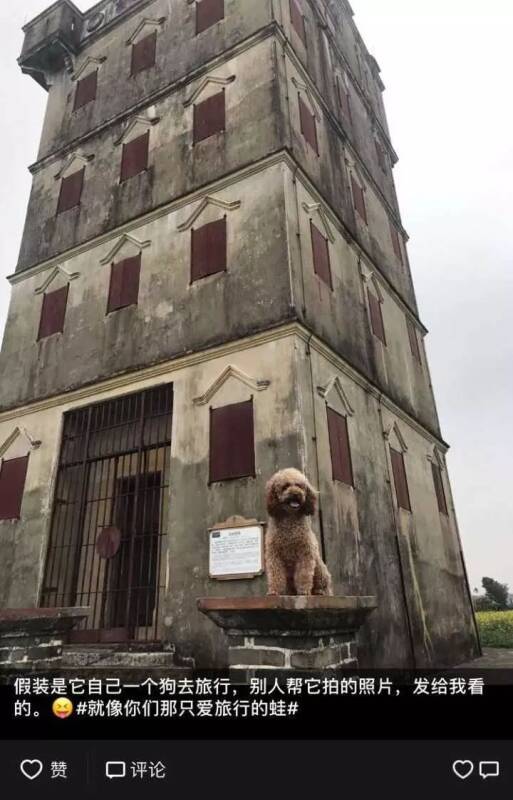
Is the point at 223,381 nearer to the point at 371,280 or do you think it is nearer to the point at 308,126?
the point at 371,280

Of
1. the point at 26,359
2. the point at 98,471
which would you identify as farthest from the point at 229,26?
the point at 98,471

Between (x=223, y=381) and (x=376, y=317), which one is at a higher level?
(x=376, y=317)

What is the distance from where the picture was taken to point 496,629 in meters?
18.7

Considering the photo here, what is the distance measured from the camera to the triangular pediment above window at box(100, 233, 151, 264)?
39.9ft

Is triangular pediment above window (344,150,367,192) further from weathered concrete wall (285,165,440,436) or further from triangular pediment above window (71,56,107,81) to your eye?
triangular pediment above window (71,56,107,81)

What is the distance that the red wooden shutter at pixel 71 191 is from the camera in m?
14.3

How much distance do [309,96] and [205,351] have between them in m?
7.66

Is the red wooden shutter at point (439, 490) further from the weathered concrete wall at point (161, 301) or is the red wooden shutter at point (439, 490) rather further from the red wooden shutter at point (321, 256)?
the weathered concrete wall at point (161, 301)

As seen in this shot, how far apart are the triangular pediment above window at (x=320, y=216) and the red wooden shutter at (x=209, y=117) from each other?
2.84 meters

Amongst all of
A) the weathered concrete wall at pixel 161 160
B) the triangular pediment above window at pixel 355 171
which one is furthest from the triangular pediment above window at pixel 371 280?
the weathered concrete wall at pixel 161 160

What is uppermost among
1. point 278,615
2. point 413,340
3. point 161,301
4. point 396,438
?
point 413,340

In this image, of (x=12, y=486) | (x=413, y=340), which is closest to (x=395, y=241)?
(x=413, y=340)

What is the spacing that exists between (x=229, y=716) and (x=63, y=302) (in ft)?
36.5

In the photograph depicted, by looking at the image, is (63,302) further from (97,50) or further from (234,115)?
(97,50)
